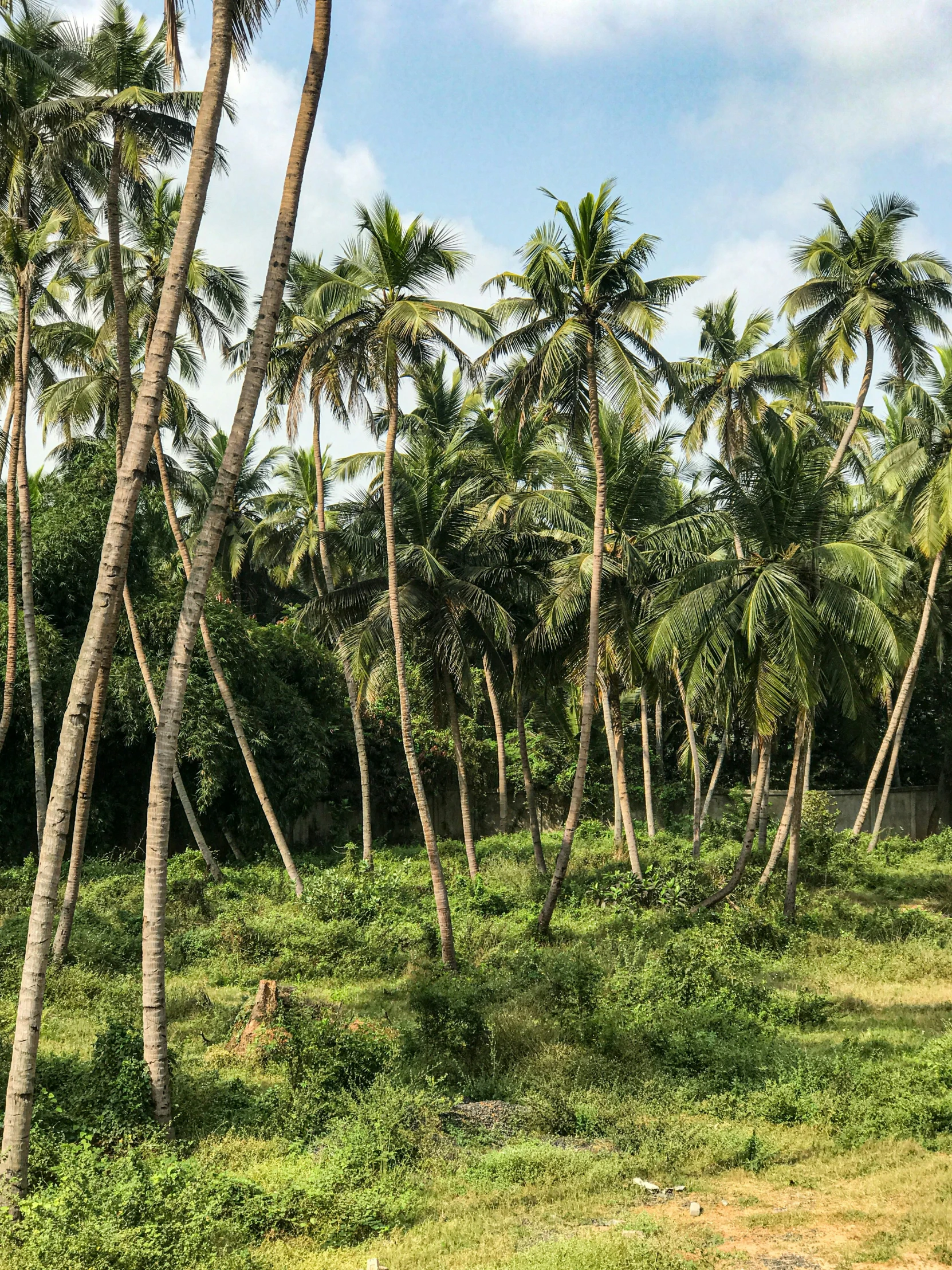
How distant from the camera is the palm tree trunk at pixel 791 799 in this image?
17.4m

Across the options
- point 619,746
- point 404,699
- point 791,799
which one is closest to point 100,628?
point 404,699

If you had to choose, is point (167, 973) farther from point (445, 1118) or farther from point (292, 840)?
point (292, 840)

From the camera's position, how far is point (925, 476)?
73.4 feet

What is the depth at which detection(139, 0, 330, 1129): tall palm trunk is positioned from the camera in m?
8.73

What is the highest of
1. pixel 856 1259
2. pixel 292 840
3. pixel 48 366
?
pixel 48 366

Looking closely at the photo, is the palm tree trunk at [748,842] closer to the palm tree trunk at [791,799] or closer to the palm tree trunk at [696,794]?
the palm tree trunk at [791,799]

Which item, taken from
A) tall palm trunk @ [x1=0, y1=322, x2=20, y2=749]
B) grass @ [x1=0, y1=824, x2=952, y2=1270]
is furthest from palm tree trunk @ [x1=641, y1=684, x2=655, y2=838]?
tall palm trunk @ [x1=0, y1=322, x2=20, y2=749]

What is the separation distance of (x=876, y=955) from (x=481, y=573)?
9.10 meters

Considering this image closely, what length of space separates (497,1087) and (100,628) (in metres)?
6.15

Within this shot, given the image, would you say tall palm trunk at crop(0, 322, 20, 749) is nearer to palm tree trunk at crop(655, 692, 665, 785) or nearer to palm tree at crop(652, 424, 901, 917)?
palm tree at crop(652, 424, 901, 917)

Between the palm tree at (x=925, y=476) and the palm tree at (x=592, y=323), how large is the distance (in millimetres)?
8332

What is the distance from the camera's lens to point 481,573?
61.9ft

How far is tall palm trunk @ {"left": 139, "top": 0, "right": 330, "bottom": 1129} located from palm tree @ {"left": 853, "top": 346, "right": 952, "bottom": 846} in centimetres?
1650

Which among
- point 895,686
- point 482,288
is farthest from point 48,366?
point 895,686
